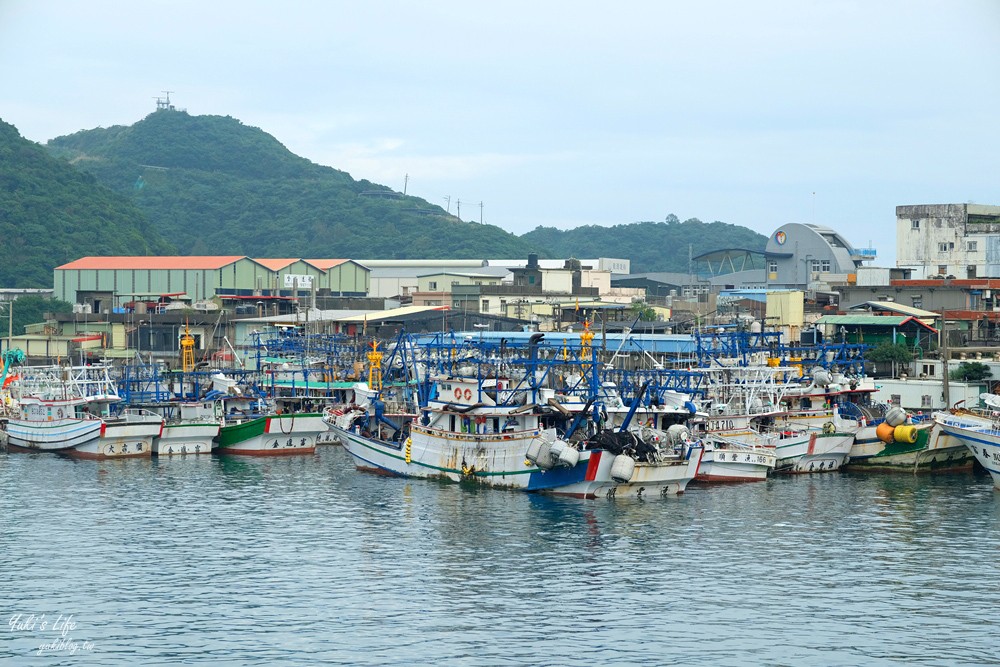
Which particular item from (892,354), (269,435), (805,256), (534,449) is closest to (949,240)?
(805,256)

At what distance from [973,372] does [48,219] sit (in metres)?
112

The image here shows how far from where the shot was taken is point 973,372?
73.8 m

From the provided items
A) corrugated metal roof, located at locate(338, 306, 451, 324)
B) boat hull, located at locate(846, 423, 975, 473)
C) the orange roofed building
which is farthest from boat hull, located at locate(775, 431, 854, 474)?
the orange roofed building

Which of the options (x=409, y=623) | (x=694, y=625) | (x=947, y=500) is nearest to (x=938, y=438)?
(x=947, y=500)

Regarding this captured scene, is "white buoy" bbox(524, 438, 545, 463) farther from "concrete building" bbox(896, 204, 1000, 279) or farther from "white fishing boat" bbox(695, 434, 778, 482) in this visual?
"concrete building" bbox(896, 204, 1000, 279)

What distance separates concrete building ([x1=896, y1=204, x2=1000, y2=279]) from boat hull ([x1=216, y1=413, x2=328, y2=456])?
173 ft

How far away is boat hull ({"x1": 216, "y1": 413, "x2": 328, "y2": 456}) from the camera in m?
67.5

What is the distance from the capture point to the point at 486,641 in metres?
33.9

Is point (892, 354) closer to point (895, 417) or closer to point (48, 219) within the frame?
point (895, 417)

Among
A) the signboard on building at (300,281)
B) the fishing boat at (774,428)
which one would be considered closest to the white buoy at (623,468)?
the fishing boat at (774,428)

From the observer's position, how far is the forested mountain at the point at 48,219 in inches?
5901

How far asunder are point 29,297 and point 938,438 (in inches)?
3514

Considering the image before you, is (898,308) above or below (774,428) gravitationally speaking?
above

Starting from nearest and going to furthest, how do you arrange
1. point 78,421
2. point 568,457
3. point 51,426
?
point 568,457, point 78,421, point 51,426
